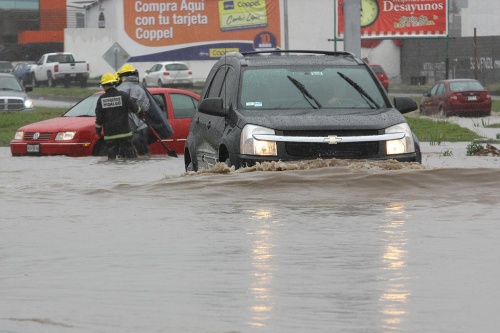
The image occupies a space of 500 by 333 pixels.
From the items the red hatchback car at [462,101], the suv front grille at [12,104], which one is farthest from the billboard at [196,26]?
the suv front grille at [12,104]

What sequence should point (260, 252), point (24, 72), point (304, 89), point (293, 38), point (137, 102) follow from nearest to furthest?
1. point (260, 252)
2. point (304, 89)
3. point (137, 102)
4. point (24, 72)
5. point (293, 38)

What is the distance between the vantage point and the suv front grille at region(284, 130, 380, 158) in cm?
1284

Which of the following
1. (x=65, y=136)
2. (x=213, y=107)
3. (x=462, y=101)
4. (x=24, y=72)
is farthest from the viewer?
(x=24, y=72)

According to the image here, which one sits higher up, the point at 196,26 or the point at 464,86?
the point at 196,26

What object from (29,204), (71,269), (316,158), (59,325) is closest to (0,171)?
(29,204)

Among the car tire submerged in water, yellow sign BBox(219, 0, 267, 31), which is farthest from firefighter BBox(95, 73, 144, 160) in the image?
yellow sign BBox(219, 0, 267, 31)

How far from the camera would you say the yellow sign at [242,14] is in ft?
232

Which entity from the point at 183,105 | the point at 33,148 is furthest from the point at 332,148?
the point at 33,148

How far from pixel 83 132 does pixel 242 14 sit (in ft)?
162

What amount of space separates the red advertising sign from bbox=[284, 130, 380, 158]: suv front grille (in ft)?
159

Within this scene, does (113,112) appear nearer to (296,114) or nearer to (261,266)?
(296,114)

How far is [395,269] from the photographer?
869 centimetres

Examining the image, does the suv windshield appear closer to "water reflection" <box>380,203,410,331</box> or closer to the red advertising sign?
"water reflection" <box>380,203,410,331</box>

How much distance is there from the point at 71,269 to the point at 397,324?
2874 mm
